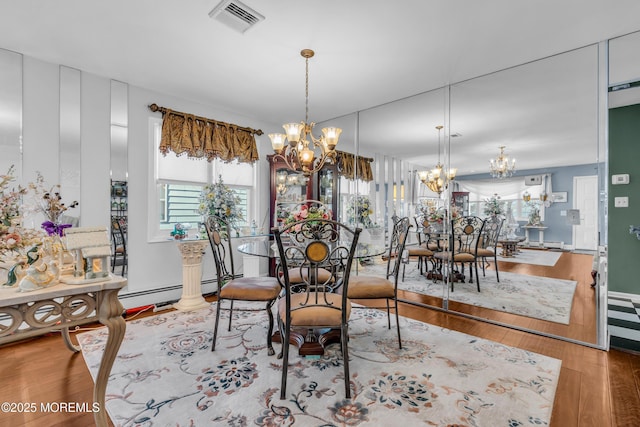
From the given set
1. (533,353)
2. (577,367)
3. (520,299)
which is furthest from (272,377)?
(520,299)

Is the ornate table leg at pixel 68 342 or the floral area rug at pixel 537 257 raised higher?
the floral area rug at pixel 537 257

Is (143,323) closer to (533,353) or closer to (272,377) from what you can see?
(272,377)

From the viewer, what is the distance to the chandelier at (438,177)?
11.2ft

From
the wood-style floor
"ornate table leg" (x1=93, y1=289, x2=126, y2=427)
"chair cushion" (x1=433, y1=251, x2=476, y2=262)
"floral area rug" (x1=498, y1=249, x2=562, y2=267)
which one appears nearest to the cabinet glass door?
"chair cushion" (x1=433, y1=251, x2=476, y2=262)

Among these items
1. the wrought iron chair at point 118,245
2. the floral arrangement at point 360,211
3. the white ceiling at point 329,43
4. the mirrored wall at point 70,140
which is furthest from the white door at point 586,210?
the mirrored wall at point 70,140

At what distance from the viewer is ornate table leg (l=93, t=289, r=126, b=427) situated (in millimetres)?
1396

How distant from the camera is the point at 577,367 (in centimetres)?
208

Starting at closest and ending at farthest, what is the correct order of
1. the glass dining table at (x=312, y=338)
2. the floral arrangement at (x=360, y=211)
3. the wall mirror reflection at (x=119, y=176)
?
the glass dining table at (x=312, y=338) < the wall mirror reflection at (x=119, y=176) < the floral arrangement at (x=360, y=211)

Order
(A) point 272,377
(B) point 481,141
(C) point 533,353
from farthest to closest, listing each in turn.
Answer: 1. (B) point 481,141
2. (C) point 533,353
3. (A) point 272,377

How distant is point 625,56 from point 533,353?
263 cm

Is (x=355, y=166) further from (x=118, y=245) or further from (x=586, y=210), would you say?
(x=118, y=245)

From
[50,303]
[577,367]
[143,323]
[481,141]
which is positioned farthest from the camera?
[481,141]

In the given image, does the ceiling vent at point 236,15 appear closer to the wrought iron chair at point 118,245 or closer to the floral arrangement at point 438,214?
the wrought iron chair at point 118,245

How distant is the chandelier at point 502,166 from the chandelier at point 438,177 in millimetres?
397
